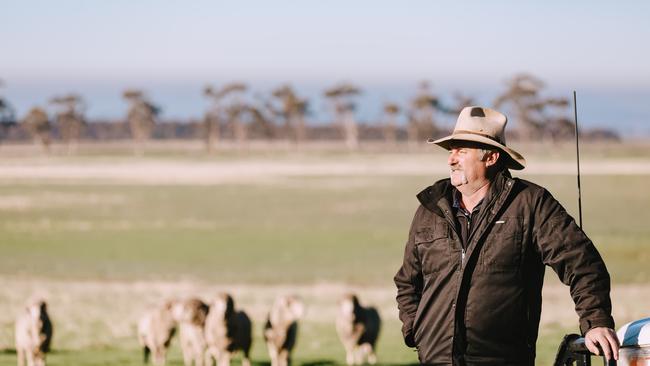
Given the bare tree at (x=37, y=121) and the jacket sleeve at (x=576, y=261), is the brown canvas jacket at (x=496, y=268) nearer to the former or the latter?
the jacket sleeve at (x=576, y=261)

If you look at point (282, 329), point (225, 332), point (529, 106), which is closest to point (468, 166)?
point (225, 332)

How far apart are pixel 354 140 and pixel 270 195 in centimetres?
9144

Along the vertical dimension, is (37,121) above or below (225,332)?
above

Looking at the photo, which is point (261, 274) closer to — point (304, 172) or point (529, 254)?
point (529, 254)

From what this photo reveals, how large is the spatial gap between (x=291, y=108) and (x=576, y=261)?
415 feet

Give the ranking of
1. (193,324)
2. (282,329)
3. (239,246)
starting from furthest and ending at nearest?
(239,246) → (193,324) → (282,329)

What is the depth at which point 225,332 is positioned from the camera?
38.2ft

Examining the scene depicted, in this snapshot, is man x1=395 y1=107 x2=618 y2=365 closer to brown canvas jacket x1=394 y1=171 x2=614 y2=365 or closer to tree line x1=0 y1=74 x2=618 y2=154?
brown canvas jacket x1=394 y1=171 x2=614 y2=365

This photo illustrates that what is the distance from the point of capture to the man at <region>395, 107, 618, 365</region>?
438 centimetres

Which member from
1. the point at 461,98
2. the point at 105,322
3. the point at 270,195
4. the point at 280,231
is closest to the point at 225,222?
the point at 280,231

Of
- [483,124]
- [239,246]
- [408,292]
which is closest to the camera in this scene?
[483,124]

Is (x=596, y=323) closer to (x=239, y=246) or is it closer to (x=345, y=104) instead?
(x=239, y=246)

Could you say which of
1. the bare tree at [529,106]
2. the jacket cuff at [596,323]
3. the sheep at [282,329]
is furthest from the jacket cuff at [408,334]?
the bare tree at [529,106]

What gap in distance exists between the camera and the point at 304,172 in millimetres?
67938
